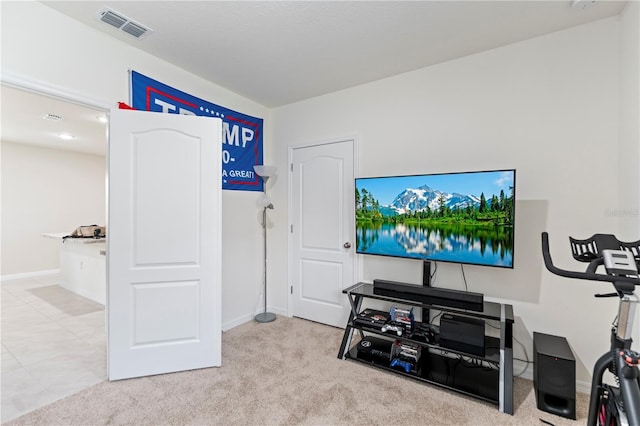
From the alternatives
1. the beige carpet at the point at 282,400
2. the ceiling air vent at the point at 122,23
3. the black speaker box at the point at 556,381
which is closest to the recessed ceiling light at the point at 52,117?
the ceiling air vent at the point at 122,23

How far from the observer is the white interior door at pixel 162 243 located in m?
2.21

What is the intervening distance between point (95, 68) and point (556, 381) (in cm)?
385

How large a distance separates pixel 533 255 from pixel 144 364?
3.13 metres

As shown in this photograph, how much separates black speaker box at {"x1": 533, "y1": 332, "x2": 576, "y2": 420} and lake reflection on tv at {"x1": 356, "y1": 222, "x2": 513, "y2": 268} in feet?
1.96

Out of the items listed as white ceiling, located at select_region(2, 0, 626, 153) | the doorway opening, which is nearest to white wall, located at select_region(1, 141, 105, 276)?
the doorway opening

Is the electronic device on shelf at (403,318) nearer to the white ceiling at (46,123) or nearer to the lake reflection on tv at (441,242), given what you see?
the lake reflection on tv at (441,242)

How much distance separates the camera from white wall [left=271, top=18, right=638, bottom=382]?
6.75 feet

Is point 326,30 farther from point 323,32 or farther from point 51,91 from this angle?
point 51,91

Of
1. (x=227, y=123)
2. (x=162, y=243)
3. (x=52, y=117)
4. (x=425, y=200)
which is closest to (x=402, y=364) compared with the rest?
(x=425, y=200)

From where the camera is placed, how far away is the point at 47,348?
8.96 feet

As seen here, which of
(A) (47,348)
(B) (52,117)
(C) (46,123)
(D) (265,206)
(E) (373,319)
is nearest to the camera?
(E) (373,319)

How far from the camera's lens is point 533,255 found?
2250mm

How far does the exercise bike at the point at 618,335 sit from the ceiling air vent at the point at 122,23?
9.39ft

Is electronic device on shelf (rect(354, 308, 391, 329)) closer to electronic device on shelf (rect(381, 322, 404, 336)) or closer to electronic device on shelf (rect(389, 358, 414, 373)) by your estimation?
electronic device on shelf (rect(381, 322, 404, 336))
